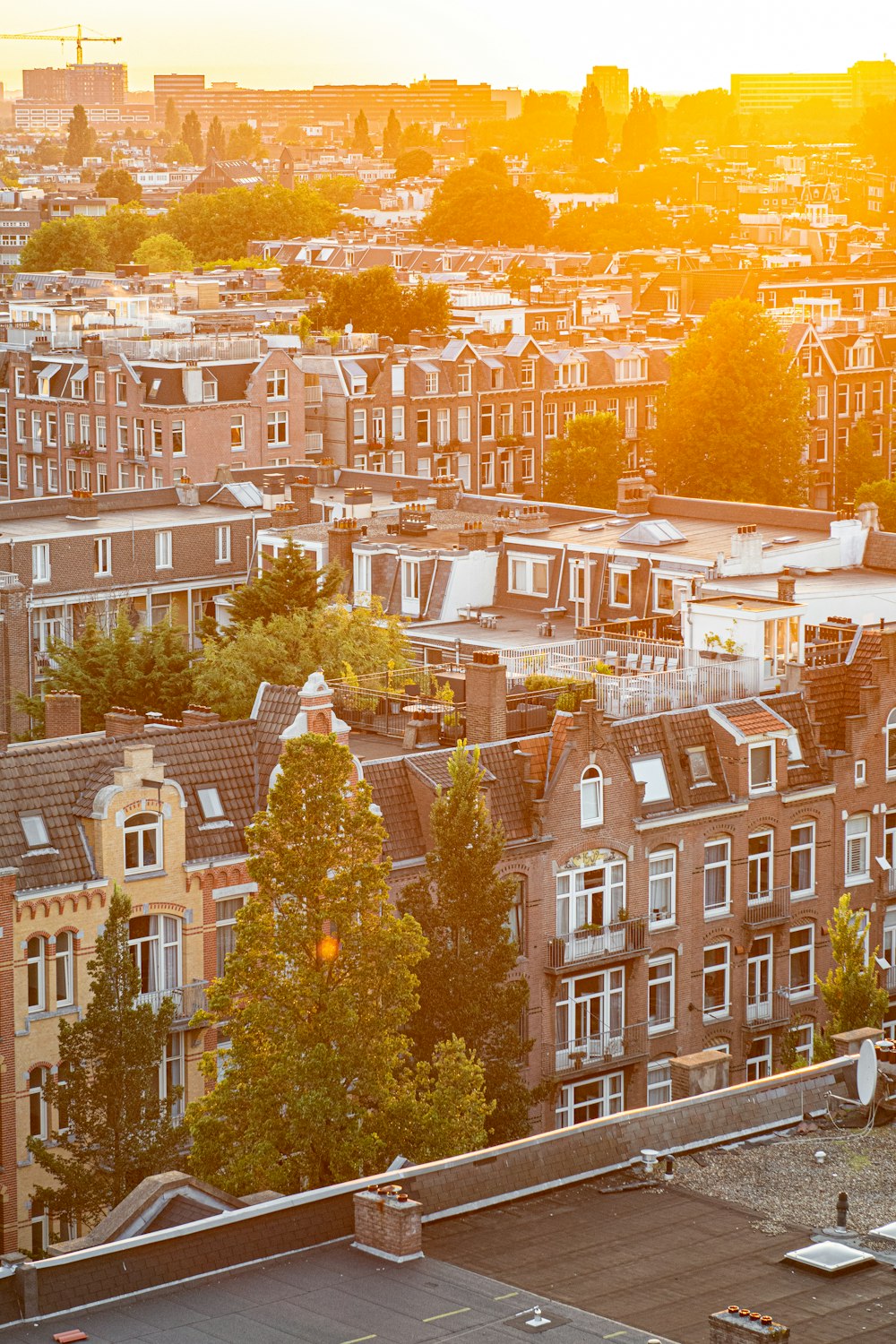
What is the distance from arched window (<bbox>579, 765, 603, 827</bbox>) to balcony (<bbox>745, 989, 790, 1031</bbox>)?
689cm

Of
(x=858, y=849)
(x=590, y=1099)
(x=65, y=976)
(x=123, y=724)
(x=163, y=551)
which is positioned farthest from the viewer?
(x=163, y=551)

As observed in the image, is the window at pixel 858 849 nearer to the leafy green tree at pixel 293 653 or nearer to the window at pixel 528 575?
the leafy green tree at pixel 293 653

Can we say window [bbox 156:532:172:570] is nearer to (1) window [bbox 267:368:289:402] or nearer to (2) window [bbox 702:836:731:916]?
(1) window [bbox 267:368:289:402]

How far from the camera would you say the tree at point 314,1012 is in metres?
41.2

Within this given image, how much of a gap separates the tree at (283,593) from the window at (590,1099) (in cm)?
2688

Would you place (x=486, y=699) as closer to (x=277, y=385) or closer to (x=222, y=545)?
(x=222, y=545)

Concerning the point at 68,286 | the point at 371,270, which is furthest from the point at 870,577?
the point at 68,286

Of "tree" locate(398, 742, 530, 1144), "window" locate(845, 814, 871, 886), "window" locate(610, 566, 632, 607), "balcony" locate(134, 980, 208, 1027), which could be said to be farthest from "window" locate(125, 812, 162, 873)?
"window" locate(610, 566, 632, 607)

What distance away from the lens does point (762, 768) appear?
59188 millimetres

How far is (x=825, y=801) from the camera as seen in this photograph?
60781 mm

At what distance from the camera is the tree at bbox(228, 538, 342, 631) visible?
80.3 metres

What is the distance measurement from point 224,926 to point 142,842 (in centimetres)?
281

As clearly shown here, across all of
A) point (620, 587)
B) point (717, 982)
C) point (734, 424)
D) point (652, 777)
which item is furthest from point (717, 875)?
point (734, 424)

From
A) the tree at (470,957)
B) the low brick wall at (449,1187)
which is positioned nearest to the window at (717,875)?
the tree at (470,957)
